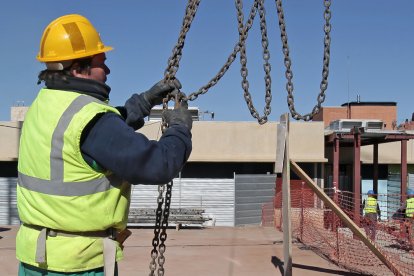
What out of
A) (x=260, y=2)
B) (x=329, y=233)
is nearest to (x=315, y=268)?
(x=329, y=233)

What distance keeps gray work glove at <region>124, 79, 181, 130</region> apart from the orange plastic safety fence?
5.58 metres

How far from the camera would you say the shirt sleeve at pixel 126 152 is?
208cm

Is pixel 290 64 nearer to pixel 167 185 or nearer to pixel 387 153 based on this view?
pixel 167 185

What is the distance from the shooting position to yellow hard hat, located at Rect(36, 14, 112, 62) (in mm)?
2312

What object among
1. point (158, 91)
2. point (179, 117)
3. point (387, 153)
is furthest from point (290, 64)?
point (387, 153)

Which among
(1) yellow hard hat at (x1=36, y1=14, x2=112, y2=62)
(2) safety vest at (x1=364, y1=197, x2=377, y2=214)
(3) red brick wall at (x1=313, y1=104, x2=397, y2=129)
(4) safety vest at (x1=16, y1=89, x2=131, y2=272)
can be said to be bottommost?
(2) safety vest at (x1=364, y1=197, x2=377, y2=214)

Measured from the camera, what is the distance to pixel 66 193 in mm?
2188

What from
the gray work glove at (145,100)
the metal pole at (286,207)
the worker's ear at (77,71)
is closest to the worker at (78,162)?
the worker's ear at (77,71)

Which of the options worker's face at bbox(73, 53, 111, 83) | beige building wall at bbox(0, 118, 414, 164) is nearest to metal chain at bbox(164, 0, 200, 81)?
Result: worker's face at bbox(73, 53, 111, 83)

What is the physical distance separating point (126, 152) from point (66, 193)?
0.33m

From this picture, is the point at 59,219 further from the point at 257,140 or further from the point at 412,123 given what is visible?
the point at 412,123

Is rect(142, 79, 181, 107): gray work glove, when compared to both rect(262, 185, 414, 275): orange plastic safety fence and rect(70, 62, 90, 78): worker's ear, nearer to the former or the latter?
rect(70, 62, 90, 78): worker's ear

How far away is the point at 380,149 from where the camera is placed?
949 inches

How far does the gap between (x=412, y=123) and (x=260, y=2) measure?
93.3 ft
